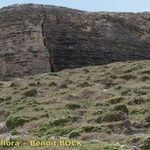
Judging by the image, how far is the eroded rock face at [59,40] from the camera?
3167 centimetres

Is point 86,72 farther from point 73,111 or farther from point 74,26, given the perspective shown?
point 73,111

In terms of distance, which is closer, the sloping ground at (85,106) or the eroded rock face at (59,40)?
the sloping ground at (85,106)

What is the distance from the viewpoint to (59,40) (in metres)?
32.6

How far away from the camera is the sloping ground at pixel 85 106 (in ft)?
46.6

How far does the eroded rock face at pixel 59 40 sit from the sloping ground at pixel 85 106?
321 cm

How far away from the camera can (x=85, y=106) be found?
774 inches

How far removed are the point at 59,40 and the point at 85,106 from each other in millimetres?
13307

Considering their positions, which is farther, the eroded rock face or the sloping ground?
the eroded rock face

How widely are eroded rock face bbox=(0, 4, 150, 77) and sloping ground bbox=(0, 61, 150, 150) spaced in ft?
10.5

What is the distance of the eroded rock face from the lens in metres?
31.7

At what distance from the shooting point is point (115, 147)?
1076cm

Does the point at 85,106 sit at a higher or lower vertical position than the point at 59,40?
lower

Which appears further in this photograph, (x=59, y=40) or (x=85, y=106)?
(x=59, y=40)

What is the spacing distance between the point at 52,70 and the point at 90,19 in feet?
14.0
